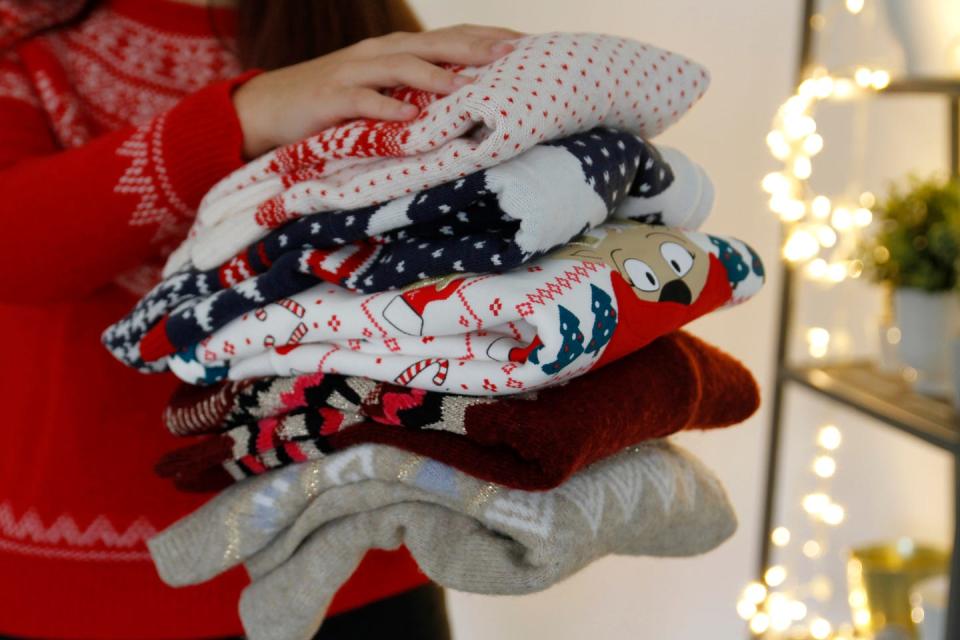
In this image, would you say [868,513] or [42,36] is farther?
[868,513]

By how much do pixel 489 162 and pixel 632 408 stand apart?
0.14 metres

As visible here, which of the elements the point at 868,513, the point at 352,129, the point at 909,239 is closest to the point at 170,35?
the point at 352,129

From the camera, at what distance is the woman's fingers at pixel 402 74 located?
46cm

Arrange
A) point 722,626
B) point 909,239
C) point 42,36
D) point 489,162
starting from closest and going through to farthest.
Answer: point 489,162 → point 42,36 → point 909,239 → point 722,626

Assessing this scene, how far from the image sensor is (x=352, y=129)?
46cm

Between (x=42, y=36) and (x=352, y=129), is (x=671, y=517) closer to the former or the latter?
(x=352, y=129)

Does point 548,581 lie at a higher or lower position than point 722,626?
higher

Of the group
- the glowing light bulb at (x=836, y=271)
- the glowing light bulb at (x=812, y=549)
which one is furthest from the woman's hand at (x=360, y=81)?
the glowing light bulb at (x=812, y=549)

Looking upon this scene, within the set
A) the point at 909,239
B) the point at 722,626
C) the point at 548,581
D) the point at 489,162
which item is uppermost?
the point at 489,162

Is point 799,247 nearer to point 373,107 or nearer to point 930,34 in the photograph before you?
point 930,34

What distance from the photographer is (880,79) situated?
109 centimetres

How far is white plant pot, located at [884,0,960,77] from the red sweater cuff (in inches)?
35.7

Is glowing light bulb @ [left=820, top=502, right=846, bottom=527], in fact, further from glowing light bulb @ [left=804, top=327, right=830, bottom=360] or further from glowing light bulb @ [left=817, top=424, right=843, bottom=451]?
glowing light bulb @ [left=804, top=327, right=830, bottom=360]

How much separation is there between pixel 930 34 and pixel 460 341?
3.08 feet
